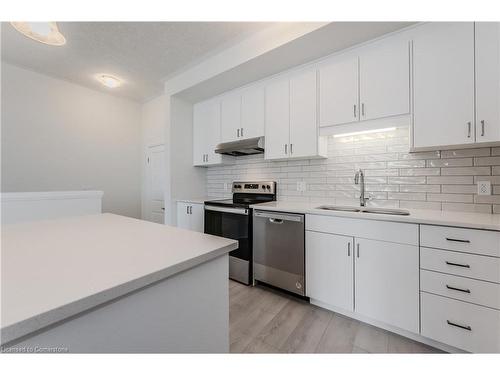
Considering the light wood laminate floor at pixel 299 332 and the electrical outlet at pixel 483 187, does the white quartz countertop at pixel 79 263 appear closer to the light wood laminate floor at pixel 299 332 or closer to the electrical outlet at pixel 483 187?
the light wood laminate floor at pixel 299 332

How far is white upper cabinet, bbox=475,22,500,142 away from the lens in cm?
145

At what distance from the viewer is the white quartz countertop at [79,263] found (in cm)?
45

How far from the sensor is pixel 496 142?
148cm

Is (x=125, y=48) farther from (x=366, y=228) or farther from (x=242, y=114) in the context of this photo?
(x=366, y=228)

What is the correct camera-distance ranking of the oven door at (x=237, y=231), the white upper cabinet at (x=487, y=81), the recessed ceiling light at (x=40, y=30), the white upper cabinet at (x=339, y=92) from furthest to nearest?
the oven door at (x=237, y=231)
the white upper cabinet at (x=339, y=92)
the recessed ceiling light at (x=40, y=30)
the white upper cabinet at (x=487, y=81)

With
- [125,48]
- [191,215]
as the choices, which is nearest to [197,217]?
[191,215]

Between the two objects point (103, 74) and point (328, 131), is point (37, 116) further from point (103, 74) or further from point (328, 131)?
point (328, 131)

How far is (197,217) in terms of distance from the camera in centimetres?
298

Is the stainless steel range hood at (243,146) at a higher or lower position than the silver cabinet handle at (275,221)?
higher

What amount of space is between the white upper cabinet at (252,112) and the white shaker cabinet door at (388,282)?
5.55 ft

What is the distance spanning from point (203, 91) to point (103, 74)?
1.47 meters

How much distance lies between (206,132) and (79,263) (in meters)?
2.83

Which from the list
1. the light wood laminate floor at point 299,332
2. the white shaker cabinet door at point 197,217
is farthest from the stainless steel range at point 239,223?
the light wood laminate floor at point 299,332

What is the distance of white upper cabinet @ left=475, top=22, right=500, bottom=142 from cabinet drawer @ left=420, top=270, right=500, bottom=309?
95cm
